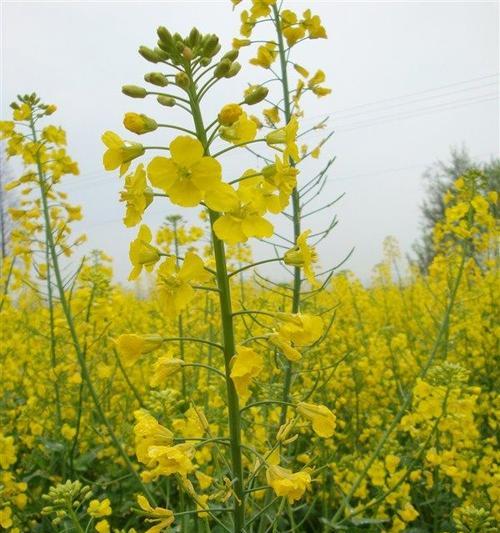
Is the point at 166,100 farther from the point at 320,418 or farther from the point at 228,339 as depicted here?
the point at 320,418

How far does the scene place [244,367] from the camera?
1357 millimetres

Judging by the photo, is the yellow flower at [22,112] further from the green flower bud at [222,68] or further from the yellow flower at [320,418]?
the yellow flower at [320,418]

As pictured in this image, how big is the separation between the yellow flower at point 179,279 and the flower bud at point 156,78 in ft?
1.48

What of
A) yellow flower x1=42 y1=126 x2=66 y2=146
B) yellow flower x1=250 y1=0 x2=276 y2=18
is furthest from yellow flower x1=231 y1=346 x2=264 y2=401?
yellow flower x1=42 y1=126 x2=66 y2=146

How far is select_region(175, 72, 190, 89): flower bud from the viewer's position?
56.3 inches

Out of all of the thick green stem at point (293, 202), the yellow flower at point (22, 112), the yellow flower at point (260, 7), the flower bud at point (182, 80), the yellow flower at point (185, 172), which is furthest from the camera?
the yellow flower at point (22, 112)

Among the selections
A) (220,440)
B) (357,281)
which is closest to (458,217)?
(220,440)

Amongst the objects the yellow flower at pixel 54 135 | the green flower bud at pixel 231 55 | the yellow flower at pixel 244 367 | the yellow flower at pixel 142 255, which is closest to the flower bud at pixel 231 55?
the green flower bud at pixel 231 55

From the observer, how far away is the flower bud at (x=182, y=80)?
4.69 feet

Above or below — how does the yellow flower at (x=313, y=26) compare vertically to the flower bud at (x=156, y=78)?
above

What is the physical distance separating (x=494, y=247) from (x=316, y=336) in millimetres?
4092

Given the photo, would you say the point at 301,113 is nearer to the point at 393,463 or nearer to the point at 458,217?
the point at 458,217

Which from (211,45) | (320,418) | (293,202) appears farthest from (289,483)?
(293,202)

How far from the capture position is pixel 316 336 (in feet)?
4.67
